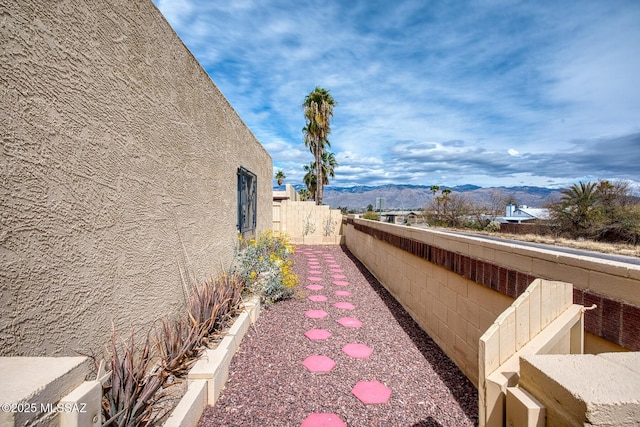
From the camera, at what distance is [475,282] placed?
2.63 meters

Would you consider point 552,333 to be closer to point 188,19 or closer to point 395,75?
point 188,19

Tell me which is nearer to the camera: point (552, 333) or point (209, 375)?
point (552, 333)

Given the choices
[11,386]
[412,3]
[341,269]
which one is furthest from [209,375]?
[412,3]

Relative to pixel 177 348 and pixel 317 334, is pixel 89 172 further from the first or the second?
pixel 317 334

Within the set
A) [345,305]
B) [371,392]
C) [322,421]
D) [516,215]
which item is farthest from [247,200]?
[516,215]

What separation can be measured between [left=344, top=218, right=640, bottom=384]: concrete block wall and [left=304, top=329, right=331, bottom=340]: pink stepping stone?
4.24 ft

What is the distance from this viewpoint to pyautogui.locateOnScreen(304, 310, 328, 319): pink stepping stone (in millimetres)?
4326

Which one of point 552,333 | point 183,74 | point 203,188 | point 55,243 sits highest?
point 183,74

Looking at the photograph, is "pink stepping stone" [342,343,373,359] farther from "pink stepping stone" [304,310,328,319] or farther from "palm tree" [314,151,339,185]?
"palm tree" [314,151,339,185]

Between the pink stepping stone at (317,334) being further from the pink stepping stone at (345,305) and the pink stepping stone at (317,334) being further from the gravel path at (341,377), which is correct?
the pink stepping stone at (345,305)

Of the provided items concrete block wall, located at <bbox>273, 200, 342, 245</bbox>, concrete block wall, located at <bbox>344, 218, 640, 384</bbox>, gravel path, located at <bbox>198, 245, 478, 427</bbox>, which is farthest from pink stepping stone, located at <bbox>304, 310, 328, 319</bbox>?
concrete block wall, located at <bbox>273, 200, 342, 245</bbox>

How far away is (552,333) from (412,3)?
7.24m

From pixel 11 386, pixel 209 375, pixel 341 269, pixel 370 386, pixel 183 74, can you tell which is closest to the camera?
pixel 11 386

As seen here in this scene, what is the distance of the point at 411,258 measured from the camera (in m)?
4.40
